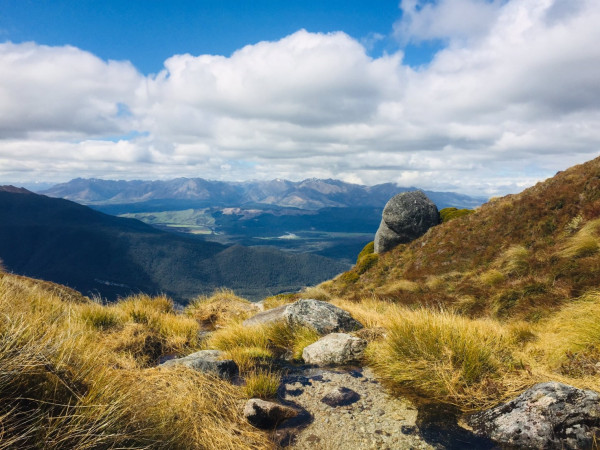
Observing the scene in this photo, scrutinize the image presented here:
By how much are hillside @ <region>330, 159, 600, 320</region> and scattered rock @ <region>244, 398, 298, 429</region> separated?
25.9 feet

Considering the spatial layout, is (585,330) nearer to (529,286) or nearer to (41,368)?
(529,286)

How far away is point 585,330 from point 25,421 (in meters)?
8.01

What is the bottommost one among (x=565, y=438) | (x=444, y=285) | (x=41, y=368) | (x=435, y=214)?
(x=444, y=285)

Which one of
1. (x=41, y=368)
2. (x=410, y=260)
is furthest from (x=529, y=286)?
(x=410, y=260)

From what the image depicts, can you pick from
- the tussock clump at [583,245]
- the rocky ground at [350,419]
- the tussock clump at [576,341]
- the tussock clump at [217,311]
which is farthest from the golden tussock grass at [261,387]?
the tussock clump at [583,245]

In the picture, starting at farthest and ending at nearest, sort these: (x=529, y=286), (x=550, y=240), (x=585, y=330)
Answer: (x=550, y=240) < (x=529, y=286) < (x=585, y=330)

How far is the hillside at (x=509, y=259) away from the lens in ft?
32.9

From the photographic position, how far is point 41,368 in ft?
9.82

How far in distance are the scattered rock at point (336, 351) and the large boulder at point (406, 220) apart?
1001 inches

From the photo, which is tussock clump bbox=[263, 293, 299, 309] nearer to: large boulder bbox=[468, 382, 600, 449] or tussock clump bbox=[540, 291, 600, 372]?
tussock clump bbox=[540, 291, 600, 372]

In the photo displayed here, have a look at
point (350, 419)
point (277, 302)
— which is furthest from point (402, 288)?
point (350, 419)

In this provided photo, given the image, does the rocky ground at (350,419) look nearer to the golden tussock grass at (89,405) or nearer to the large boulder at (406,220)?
Answer: the golden tussock grass at (89,405)

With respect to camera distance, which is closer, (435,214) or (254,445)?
(254,445)

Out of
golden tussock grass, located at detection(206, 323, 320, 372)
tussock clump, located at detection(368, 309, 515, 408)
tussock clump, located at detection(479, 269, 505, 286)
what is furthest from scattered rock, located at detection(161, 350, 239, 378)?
tussock clump, located at detection(479, 269, 505, 286)
